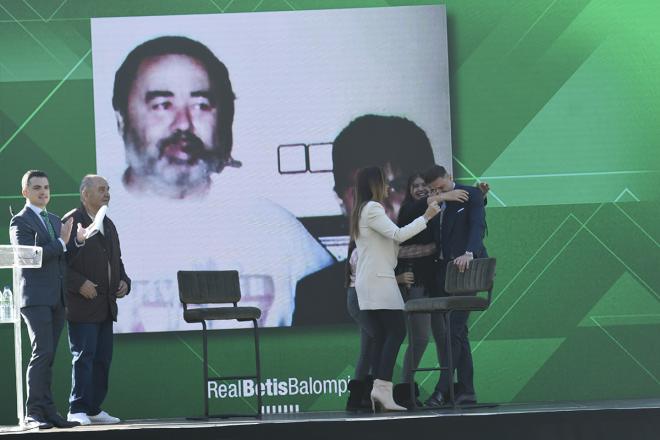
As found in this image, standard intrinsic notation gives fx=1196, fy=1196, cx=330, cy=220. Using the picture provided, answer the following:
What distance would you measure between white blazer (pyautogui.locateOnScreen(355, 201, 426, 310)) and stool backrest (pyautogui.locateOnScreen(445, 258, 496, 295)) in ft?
0.96

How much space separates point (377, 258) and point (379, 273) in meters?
0.09

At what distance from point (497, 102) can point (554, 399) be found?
6.73 feet

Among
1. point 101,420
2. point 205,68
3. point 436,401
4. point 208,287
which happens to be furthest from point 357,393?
point 205,68

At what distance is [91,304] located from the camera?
21.5ft

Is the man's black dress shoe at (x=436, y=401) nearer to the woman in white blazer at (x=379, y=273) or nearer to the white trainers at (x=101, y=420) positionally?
the woman in white blazer at (x=379, y=273)

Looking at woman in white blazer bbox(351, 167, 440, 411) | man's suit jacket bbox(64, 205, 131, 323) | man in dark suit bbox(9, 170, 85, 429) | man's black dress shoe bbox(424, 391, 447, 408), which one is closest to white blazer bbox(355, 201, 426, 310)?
woman in white blazer bbox(351, 167, 440, 411)

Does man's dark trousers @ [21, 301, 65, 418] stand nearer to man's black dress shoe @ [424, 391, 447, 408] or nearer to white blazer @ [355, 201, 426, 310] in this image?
white blazer @ [355, 201, 426, 310]

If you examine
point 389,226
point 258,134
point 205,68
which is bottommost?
point 389,226

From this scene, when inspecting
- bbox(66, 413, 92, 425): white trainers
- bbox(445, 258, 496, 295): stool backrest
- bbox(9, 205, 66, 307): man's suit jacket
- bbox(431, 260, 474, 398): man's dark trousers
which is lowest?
bbox(66, 413, 92, 425): white trainers

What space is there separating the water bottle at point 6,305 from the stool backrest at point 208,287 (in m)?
1.27

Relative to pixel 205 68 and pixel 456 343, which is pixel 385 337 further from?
pixel 205 68

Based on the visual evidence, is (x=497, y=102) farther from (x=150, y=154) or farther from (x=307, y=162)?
(x=150, y=154)

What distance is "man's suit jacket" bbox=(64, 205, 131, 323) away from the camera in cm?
656

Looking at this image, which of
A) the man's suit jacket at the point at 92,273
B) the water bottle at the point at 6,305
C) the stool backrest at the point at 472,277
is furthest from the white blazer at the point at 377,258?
the water bottle at the point at 6,305
